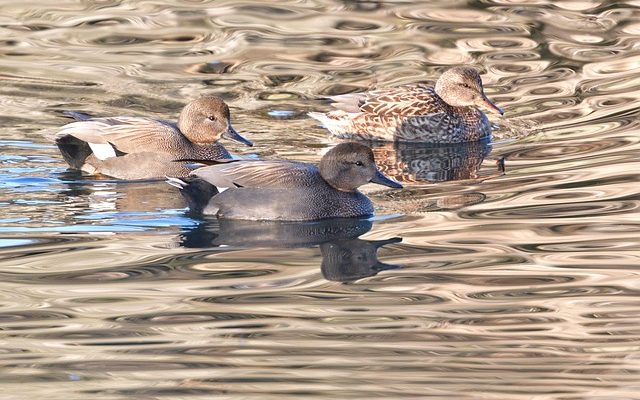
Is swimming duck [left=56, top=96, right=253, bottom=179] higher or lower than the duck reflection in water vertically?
higher

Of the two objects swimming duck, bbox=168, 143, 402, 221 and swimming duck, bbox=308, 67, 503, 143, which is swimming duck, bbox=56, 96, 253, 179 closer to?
swimming duck, bbox=168, 143, 402, 221

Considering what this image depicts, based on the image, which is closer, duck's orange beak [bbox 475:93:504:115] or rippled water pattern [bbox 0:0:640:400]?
rippled water pattern [bbox 0:0:640:400]

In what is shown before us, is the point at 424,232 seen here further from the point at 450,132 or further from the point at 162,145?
the point at 450,132

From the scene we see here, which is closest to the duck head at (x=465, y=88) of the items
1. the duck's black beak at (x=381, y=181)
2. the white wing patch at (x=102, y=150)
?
the duck's black beak at (x=381, y=181)

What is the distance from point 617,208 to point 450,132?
3.54 m

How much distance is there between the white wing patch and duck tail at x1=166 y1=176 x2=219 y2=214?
1349 mm

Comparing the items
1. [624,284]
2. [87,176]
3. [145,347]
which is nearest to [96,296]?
[145,347]

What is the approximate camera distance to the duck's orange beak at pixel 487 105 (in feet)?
40.5

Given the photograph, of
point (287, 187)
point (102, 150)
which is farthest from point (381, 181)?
point (102, 150)

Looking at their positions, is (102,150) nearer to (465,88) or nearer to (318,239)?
(318,239)

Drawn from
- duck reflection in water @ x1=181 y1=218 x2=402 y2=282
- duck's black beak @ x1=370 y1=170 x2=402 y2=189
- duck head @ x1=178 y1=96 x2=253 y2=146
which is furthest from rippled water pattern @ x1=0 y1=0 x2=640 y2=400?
duck head @ x1=178 y1=96 x2=253 y2=146

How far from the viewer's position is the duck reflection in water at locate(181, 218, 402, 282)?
7.88 meters

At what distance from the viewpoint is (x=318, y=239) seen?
8.70 metres

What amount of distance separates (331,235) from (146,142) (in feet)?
8.00
